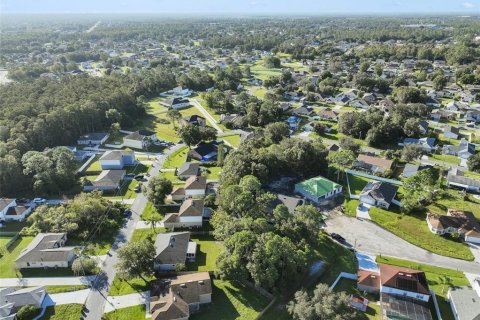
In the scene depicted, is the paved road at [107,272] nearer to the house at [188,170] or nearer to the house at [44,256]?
the house at [44,256]

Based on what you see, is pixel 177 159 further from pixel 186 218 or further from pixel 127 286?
pixel 127 286

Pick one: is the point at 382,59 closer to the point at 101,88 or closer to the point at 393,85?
the point at 393,85

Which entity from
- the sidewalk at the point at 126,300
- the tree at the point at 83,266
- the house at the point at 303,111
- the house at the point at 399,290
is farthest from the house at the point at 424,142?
the tree at the point at 83,266

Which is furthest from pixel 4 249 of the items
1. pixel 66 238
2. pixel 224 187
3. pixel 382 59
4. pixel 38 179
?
pixel 382 59

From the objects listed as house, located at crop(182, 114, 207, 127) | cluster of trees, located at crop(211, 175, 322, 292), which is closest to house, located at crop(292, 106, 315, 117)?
house, located at crop(182, 114, 207, 127)

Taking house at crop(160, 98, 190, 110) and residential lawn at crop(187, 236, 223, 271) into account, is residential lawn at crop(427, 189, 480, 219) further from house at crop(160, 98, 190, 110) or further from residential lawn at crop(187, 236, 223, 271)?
house at crop(160, 98, 190, 110)
